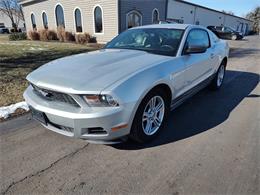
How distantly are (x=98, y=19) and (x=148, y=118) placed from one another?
16.6 metres

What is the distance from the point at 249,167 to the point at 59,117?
2312mm

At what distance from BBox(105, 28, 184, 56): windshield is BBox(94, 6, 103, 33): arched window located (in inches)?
562

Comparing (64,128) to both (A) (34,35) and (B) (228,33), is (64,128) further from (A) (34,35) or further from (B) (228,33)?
(B) (228,33)

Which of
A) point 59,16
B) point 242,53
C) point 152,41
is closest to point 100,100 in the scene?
point 152,41

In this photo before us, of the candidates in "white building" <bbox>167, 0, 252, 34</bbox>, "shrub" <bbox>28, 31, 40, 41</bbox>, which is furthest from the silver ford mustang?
"shrub" <bbox>28, 31, 40, 41</bbox>

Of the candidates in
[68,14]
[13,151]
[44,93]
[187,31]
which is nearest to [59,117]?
[44,93]

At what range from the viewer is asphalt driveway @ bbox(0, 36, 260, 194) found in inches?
88.4

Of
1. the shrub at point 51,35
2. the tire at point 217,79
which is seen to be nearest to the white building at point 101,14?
the shrub at point 51,35

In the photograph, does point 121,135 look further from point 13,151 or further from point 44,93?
point 13,151

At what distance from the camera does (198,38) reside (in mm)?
4250

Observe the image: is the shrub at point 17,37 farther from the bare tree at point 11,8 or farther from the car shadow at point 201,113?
the bare tree at point 11,8

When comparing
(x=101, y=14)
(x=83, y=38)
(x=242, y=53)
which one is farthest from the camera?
(x=83, y=38)

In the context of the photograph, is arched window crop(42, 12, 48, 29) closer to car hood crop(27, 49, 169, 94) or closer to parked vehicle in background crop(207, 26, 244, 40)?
parked vehicle in background crop(207, 26, 244, 40)

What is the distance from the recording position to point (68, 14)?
19656 millimetres
